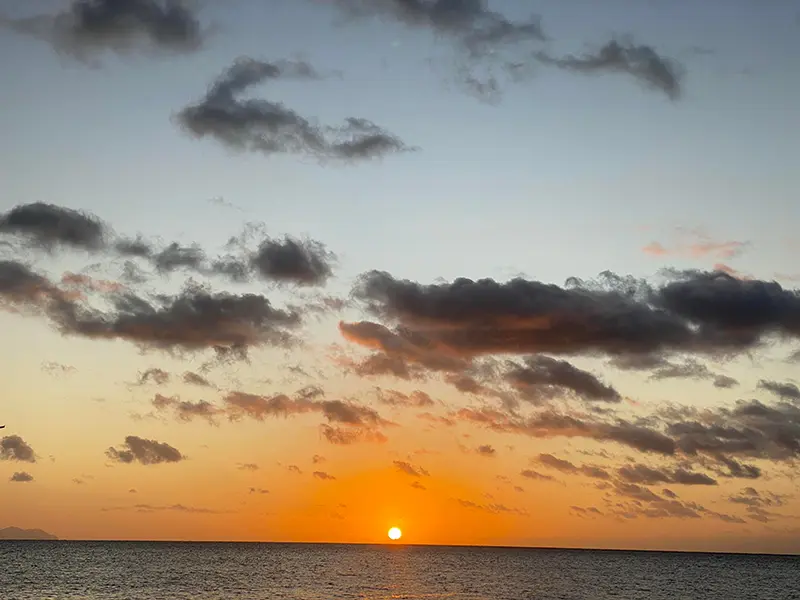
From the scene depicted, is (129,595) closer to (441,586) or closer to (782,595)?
(441,586)

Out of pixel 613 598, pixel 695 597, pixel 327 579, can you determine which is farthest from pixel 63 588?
pixel 695 597

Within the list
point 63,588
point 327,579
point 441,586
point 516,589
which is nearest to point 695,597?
point 516,589

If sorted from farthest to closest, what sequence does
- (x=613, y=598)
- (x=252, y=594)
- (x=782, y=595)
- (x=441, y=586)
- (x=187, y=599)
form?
(x=782, y=595), (x=441, y=586), (x=613, y=598), (x=252, y=594), (x=187, y=599)

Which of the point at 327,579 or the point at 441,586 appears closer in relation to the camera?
the point at 441,586

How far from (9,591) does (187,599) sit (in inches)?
1329

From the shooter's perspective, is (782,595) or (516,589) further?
(782,595)

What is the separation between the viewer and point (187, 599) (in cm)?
14238

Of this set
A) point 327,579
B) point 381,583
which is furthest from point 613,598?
point 327,579

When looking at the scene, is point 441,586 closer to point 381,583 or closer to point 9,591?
point 381,583

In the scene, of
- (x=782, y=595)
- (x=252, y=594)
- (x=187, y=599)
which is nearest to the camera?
(x=187, y=599)

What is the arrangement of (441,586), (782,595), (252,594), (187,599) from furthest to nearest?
(782,595)
(441,586)
(252,594)
(187,599)

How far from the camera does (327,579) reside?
199 metres

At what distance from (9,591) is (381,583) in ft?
239

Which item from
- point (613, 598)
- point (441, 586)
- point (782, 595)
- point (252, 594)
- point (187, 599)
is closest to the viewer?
point (187, 599)
